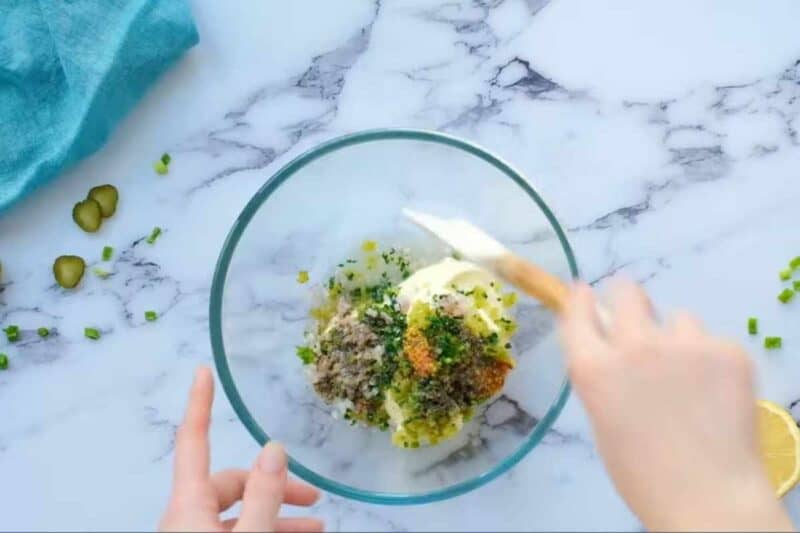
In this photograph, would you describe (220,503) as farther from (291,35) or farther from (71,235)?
(291,35)

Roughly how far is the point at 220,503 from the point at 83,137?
17.4 inches

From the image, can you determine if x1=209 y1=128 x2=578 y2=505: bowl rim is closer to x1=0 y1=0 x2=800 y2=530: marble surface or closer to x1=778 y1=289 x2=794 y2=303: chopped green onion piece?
x1=0 y1=0 x2=800 y2=530: marble surface

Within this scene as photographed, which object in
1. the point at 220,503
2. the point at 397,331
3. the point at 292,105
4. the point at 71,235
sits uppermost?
the point at 292,105

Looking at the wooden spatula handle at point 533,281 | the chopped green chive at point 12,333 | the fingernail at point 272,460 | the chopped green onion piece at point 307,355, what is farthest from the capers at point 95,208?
the wooden spatula handle at point 533,281

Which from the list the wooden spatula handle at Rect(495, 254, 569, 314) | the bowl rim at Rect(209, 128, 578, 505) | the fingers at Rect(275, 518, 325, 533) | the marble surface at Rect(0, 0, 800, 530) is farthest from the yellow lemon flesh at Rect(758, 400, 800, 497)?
the fingers at Rect(275, 518, 325, 533)

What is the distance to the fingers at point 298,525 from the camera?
3.60ft

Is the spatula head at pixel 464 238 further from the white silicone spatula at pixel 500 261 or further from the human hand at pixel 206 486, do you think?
the human hand at pixel 206 486

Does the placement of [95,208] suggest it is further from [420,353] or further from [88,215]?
[420,353]

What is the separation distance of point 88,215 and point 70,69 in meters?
0.16

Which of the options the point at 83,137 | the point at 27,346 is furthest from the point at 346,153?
the point at 27,346

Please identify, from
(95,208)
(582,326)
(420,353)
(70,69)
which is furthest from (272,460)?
(70,69)

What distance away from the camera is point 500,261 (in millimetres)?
999

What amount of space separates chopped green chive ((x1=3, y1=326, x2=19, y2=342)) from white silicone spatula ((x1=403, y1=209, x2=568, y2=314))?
476 millimetres

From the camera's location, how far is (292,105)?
1.29m
